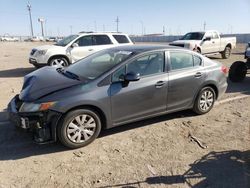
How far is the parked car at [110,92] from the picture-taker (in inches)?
172

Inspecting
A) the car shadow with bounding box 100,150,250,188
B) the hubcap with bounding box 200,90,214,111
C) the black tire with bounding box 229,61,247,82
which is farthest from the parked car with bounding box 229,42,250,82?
the car shadow with bounding box 100,150,250,188

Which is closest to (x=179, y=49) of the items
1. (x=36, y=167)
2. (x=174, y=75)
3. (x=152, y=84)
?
(x=174, y=75)

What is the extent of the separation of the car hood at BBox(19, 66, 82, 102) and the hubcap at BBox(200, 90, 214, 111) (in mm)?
2847

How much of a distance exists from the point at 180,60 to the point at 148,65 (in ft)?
2.76

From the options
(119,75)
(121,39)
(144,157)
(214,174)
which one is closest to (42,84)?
(119,75)

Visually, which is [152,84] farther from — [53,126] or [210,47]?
[210,47]

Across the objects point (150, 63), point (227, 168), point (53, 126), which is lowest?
point (227, 168)

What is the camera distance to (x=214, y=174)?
3.93 meters

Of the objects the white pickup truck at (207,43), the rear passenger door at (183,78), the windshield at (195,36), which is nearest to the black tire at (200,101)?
the rear passenger door at (183,78)

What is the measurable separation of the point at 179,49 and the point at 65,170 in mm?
3332

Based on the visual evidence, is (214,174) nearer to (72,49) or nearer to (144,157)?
(144,157)

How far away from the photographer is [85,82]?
4.69 meters

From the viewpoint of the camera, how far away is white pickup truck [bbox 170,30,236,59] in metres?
16.3

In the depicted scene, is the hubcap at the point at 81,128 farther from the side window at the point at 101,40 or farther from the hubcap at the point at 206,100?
the side window at the point at 101,40
